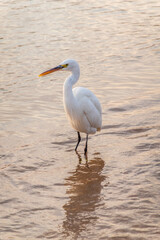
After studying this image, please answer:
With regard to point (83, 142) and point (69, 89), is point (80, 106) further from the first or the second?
point (83, 142)

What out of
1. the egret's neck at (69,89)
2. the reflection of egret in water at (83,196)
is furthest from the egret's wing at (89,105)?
the reflection of egret in water at (83,196)

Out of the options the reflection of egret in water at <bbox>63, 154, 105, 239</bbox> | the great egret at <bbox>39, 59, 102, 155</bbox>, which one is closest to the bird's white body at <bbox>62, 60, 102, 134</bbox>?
Result: the great egret at <bbox>39, 59, 102, 155</bbox>

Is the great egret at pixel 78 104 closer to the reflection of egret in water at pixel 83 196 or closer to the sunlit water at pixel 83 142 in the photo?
the sunlit water at pixel 83 142

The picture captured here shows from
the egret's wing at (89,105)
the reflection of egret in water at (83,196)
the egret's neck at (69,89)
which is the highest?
the egret's neck at (69,89)

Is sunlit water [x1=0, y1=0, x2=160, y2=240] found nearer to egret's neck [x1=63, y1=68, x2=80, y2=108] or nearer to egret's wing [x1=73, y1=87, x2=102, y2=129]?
egret's wing [x1=73, y1=87, x2=102, y2=129]

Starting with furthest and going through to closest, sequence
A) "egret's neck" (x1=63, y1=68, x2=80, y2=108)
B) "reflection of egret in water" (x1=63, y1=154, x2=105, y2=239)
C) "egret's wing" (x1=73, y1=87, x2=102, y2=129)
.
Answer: "egret's wing" (x1=73, y1=87, x2=102, y2=129) → "egret's neck" (x1=63, y1=68, x2=80, y2=108) → "reflection of egret in water" (x1=63, y1=154, x2=105, y2=239)

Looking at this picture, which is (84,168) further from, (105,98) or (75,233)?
(105,98)

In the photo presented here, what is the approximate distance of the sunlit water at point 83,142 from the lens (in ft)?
14.5

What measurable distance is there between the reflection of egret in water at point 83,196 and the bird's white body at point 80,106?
1.80ft

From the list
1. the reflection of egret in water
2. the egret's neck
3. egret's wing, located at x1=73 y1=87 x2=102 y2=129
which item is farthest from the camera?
egret's wing, located at x1=73 y1=87 x2=102 y2=129

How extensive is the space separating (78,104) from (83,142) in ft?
3.35

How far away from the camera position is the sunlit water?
175 inches

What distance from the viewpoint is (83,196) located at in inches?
197

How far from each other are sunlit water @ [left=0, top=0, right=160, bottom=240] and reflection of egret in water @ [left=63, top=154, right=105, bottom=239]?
11 millimetres
